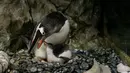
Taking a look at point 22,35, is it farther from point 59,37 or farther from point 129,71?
point 129,71

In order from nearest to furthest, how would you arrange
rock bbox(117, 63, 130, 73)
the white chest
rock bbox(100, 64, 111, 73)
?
the white chest < rock bbox(100, 64, 111, 73) < rock bbox(117, 63, 130, 73)

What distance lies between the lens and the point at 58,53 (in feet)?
11.2

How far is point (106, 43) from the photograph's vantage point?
442cm

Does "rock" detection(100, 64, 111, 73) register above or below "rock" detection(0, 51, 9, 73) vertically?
below

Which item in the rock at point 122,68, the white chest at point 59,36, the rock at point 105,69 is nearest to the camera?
the white chest at point 59,36

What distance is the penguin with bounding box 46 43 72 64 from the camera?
338cm

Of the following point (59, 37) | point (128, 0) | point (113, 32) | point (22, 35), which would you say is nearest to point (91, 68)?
point (59, 37)

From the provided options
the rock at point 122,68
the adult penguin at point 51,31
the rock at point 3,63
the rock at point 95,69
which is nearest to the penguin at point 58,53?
the adult penguin at point 51,31

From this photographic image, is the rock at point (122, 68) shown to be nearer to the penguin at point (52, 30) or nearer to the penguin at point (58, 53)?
the penguin at point (58, 53)

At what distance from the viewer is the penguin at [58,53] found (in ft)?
11.1

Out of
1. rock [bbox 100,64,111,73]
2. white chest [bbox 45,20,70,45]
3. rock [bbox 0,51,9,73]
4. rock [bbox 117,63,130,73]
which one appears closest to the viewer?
rock [bbox 0,51,9,73]

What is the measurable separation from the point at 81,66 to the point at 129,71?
27.1 inches

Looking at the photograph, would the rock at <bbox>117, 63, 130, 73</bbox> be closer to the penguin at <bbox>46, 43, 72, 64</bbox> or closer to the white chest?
the penguin at <bbox>46, 43, 72, 64</bbox>

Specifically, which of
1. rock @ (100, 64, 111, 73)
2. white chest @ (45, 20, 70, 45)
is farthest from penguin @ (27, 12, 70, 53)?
rock @ (100, 64, 111, 73)
